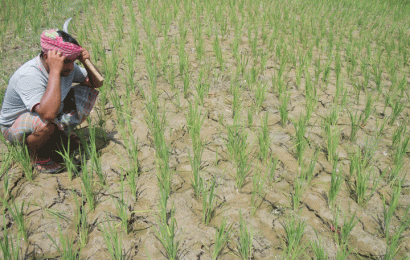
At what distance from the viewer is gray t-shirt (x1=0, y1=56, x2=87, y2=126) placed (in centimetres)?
183

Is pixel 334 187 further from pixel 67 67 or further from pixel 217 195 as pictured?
pixel 67 67

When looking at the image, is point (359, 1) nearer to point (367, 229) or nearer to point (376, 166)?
point (376, 166)

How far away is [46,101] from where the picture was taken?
69.6 inches

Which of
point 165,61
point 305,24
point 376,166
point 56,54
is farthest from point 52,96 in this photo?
point 305,24

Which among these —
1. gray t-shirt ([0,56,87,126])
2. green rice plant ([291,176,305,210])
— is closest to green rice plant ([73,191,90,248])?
gray t-shirt ([0,56,87,126])

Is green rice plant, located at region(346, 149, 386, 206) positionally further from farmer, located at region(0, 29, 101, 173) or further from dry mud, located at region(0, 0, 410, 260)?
farmer, located at region(0, 29, 101, 173)

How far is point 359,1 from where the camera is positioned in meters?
5.61

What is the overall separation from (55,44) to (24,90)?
324 mm

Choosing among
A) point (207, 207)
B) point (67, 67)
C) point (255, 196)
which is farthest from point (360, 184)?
point (67, 67)

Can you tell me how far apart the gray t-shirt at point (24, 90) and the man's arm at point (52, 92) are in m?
0.08

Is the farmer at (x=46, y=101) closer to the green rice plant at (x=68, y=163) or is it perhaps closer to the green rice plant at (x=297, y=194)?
the green rice plant at (x=68, y=163)

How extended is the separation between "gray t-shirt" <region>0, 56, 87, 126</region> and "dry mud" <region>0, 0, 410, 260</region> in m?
0.36

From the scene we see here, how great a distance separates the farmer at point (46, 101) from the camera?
180 cm

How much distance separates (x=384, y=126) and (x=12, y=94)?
8.82ft
